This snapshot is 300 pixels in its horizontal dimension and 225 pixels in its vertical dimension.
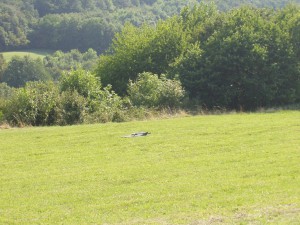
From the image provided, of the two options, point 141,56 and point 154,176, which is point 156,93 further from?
point 154,176

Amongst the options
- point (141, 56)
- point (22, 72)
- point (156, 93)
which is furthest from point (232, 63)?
point (22, 72)

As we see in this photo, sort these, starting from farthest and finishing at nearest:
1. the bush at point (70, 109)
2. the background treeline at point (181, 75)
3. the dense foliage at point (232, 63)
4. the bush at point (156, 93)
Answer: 1. the dense foliage at point (232, 63)
2. the bush at point (156, 93)
3. the background treeline at point (181, 75)
4. the bush at point (70, 109)

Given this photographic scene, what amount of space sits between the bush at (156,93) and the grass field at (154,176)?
10988 mm

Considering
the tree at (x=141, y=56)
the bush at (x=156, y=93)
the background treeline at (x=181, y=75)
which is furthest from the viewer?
the tree at (x=141, y=56)

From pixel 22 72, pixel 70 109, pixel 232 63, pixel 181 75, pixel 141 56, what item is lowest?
pixel 70 109

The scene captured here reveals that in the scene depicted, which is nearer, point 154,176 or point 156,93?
point 154,176

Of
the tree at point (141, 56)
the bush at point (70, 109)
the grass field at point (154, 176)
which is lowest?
the grass field at point (154, 176)

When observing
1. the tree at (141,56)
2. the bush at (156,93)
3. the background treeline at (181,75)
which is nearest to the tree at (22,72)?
the background treeline at (181,75)

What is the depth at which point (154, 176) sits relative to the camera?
680 inches

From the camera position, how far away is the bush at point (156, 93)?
3981cm

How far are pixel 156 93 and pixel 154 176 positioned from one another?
75.8ft

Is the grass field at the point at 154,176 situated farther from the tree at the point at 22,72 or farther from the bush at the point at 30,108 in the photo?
the tree at the point at 22,72

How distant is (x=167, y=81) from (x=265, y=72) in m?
10.1

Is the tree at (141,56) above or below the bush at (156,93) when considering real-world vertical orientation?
above
